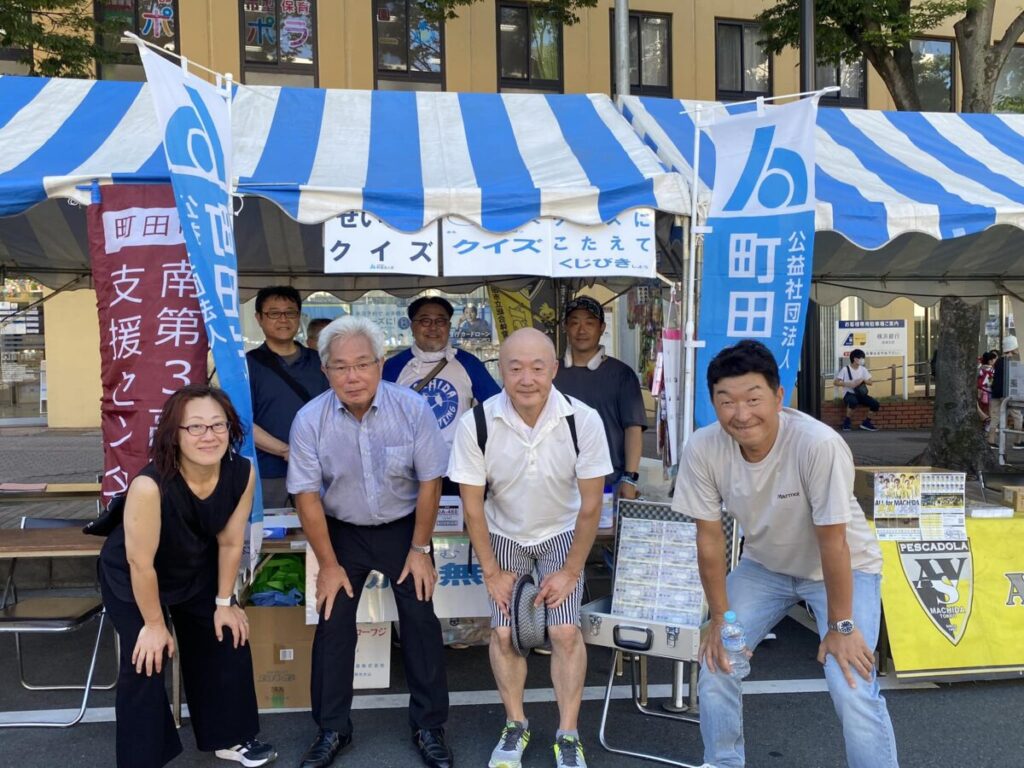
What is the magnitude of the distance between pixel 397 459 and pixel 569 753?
1256 millimetres

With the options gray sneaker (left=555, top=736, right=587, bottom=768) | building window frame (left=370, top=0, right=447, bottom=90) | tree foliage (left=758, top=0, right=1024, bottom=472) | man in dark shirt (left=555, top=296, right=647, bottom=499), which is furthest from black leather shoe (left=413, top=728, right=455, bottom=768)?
building window frame (left=370, top=0, right=447, bottom=90)

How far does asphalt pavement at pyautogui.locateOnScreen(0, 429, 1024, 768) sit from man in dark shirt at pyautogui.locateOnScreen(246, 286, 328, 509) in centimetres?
122

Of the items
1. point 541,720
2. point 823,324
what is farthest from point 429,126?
point 823,324

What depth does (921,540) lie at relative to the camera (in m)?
3.89

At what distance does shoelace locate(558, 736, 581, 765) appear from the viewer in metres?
2.96

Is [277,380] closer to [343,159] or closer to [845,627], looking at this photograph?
[343,159]

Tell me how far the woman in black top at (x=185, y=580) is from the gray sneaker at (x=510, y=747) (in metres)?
0.95

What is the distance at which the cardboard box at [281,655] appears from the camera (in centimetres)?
360

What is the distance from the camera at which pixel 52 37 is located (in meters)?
8.26

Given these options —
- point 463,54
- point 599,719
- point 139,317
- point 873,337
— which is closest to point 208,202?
point 139,317

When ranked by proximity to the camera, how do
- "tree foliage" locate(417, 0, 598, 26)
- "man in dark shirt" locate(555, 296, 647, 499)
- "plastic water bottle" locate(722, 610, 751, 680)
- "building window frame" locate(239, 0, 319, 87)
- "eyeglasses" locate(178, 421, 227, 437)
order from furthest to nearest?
"building window frame" locate(239, 0, 319, 87)
"tree foliage" locate(417, 0, 598, 26)
"man in dark shirt" locate(555, 296, 647, 499)
"eyeglasses" locate(178, 421, 227, 437)
"plastic water bottle" locate(722, 610, 751, 680)

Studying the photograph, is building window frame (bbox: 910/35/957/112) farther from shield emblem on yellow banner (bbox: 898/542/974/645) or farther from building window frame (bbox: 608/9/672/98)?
shield emblem on yellow banner (bbox: 898/542/974/645)

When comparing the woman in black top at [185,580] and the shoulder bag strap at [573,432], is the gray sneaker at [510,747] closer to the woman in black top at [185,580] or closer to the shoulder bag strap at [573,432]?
the woman in black top at [185,580]

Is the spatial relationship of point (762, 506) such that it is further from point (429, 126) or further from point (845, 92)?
point (845, 92)
